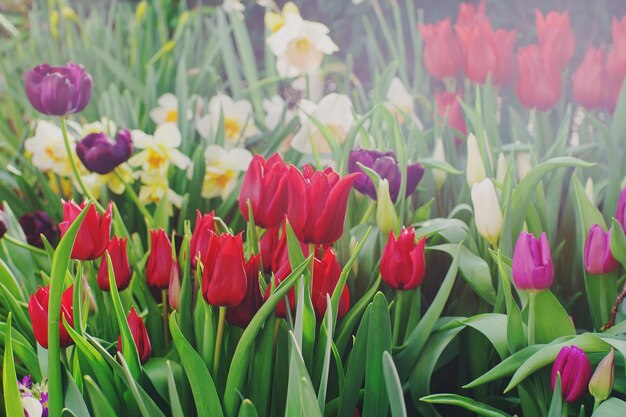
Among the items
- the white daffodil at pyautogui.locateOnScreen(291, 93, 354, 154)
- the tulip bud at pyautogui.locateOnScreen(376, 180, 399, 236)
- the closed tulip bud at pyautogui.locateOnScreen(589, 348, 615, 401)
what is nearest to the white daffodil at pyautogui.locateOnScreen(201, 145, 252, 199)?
the white daffodil at pyautogui.locateOnScreen(291, 93, 354, 154)

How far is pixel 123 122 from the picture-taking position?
5.55 feet

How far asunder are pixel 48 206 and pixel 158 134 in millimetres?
373

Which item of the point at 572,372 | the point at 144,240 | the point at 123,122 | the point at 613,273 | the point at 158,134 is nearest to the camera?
the point at 572,372

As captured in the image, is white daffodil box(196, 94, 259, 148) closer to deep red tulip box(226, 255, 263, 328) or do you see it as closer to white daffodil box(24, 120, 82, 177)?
white daffodil box(24, 120, 82, 177)

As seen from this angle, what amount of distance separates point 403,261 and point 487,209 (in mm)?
138

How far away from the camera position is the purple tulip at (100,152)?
4.04ft

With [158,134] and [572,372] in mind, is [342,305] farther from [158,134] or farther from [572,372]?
[158,134]

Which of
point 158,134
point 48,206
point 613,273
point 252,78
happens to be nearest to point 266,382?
point 613,273

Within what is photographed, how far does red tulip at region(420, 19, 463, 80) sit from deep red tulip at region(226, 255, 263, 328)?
822mm

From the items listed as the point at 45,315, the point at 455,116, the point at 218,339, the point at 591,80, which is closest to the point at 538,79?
the point at 591,80

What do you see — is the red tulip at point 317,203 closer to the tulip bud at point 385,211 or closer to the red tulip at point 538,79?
the tulip bud at point 385,211

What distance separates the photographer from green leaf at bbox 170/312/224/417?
0.76 m

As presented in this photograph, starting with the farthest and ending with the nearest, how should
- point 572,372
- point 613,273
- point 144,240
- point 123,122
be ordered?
1. point 123,122
2. point 144,240
3. point 613,273
4. point 572,372

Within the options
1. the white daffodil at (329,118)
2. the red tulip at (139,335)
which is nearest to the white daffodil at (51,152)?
the white daffodil at (329,118)
